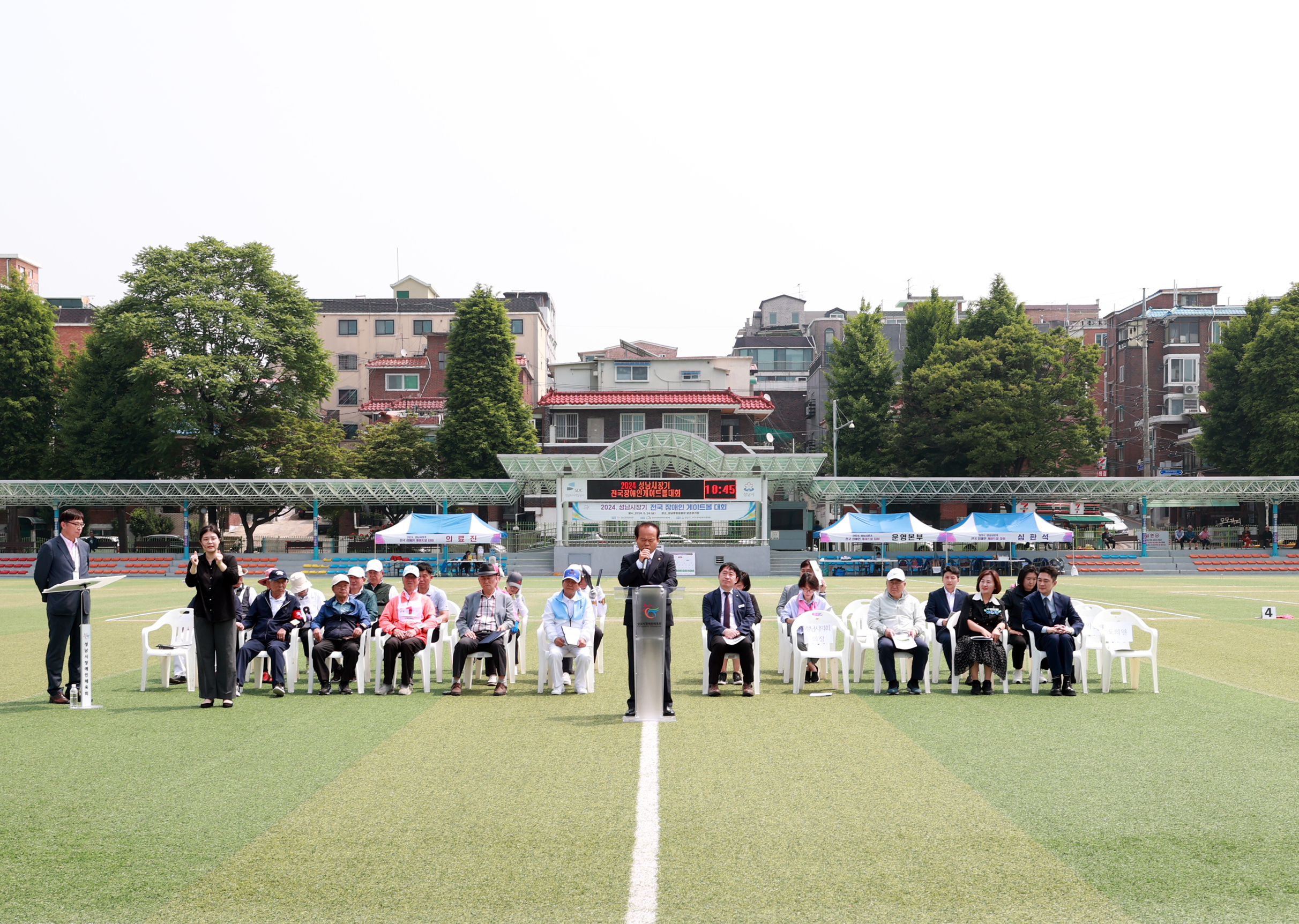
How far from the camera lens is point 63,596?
9.96m

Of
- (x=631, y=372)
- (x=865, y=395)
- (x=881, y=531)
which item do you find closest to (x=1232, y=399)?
(x=865, y=395)

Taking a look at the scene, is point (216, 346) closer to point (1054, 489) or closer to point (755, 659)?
point (1054, 489)

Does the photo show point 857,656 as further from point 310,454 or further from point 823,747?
point 310,454

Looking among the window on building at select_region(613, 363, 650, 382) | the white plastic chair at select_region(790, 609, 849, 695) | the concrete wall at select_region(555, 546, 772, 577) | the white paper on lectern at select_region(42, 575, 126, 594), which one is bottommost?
the concrete wall at select_region(555, 546, 772, 577)

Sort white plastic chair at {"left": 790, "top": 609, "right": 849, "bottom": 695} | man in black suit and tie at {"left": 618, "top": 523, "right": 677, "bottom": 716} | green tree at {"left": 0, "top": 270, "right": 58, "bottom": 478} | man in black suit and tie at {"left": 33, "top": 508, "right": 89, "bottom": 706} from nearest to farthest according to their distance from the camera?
man in black suit and tie at {"left": 618, "top": 523, "right": 677, "bottom": 716} → man in black suit and tie at {"left": 33, "top": 508, "right": 89, "bottom": 706} → white plastic chair at {"left": 790, "top": 609, "right": 849, "bottom": 695} → green tree at {"left": 0, "top": 270, "right": 58, "bottom": 478}

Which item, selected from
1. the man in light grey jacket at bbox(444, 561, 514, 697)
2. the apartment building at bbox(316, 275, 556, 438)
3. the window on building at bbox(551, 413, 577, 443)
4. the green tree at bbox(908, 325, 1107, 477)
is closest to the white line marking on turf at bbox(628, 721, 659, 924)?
the man in light grey jacket at bbox(444, 561, 514, 697)

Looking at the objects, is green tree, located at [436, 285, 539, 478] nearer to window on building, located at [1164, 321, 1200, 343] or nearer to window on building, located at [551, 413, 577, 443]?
window on building, located at [551, 413, 577, 443]

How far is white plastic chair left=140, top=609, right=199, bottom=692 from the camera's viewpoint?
37.3 ft

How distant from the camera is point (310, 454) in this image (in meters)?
49.8

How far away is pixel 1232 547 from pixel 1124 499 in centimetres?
770

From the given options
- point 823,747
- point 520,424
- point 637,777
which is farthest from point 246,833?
point 520,424

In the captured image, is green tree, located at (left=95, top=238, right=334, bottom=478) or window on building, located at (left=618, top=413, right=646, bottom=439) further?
window on building, located at (left=618, top=413, right=646, bottom=439)

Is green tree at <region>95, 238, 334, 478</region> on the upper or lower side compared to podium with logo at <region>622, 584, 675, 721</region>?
upper

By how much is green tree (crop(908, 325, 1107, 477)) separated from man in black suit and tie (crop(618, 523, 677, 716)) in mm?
45536
